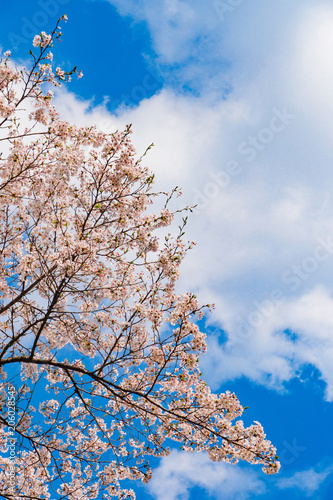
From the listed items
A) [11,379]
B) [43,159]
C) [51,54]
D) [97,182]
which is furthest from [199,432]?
[51,54]

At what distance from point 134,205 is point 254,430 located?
4.64 metres

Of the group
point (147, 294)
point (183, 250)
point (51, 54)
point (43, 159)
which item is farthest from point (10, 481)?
point (51, 54)

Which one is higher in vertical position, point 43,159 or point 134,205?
point 43,159

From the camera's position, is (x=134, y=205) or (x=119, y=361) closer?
(x=119, y=361)

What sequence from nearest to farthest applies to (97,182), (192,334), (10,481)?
(192,334) → (97,182) → (10,481)

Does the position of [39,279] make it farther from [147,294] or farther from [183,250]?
[183,250]

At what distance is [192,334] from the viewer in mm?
6332

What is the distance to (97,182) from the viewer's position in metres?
7.45

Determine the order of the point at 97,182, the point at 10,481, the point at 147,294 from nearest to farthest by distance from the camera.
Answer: the point at 147,294 → the point at 97,182 → the point at 10,481

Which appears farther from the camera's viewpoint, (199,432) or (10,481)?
(10,481)

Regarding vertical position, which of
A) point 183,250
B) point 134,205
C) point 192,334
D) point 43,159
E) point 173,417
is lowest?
point 173,417

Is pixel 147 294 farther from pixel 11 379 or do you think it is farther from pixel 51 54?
pixel 51 54

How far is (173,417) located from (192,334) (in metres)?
1.56

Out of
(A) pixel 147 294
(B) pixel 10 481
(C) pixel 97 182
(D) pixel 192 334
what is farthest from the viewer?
(B) pixel 10 481
